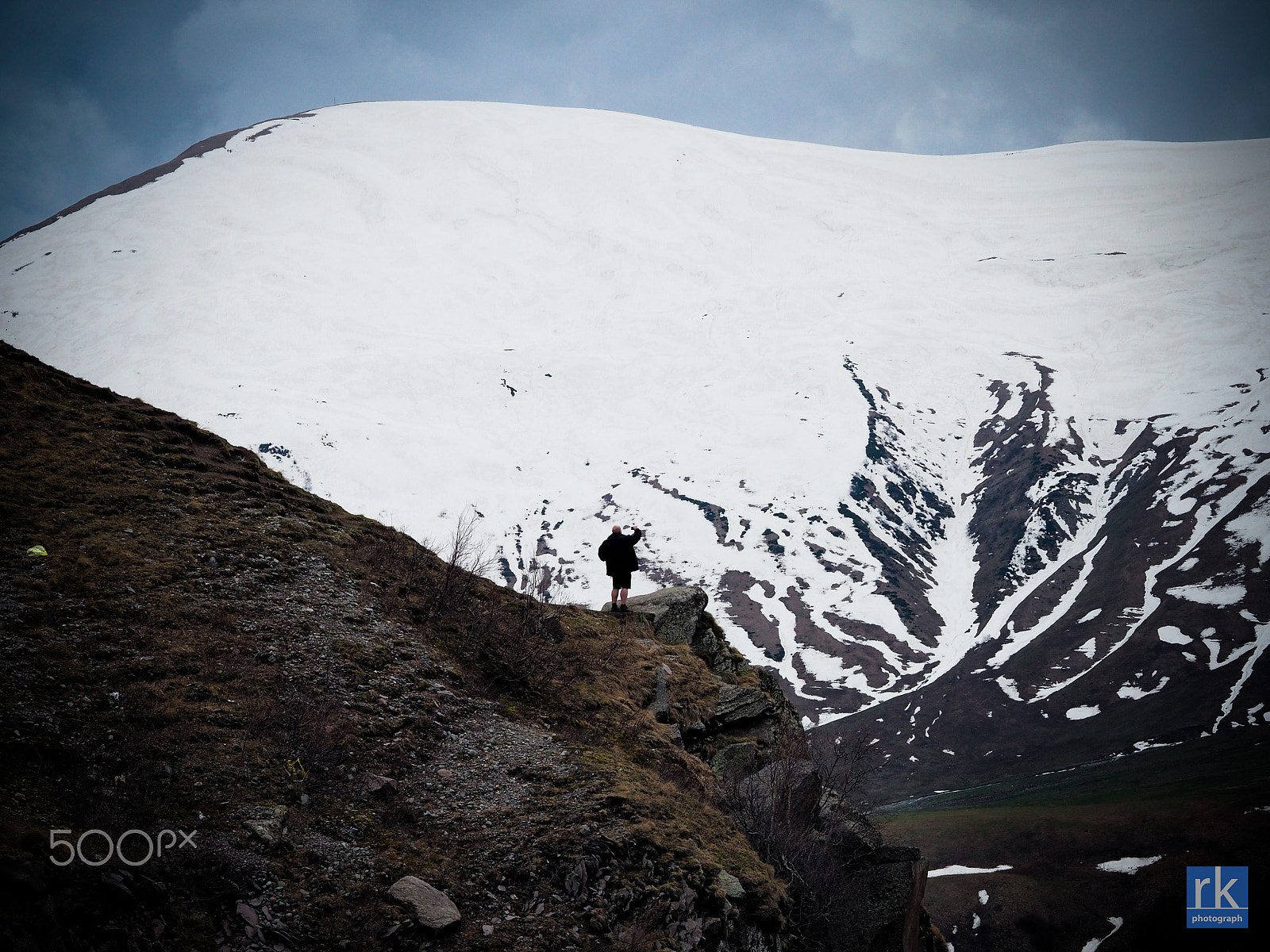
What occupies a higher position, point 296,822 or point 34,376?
point 34,376

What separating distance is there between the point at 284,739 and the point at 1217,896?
69.3m

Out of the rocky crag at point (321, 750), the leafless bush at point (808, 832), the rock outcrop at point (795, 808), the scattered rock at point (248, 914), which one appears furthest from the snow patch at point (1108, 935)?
the scattered rock at point (248, 914)

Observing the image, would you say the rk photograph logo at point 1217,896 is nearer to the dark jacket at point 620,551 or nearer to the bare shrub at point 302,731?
the dark jacket at point 620,551

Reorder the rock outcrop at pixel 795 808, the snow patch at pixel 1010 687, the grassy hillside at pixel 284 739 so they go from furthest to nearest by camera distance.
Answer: the snow patch at pixel 1010 687, the rock outcrop at pixel 795 808, the grassy hillside at pixel 284 739

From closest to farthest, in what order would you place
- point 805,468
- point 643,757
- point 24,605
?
1. point 24,605
2. point 643,757
3. point 805,468

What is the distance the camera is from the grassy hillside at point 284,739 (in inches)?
282

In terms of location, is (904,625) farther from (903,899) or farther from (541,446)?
(903,899)

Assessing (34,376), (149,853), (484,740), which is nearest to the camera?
(149,853)

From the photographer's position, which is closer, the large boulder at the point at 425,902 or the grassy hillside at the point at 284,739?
the grassy hillside at the point at 284,739

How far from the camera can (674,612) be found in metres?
20.9

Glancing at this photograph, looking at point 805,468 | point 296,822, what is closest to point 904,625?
point 805,468

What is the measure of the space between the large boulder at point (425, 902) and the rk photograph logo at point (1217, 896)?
61.0 metres

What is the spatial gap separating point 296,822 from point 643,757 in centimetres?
622

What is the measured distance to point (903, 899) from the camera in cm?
1417
